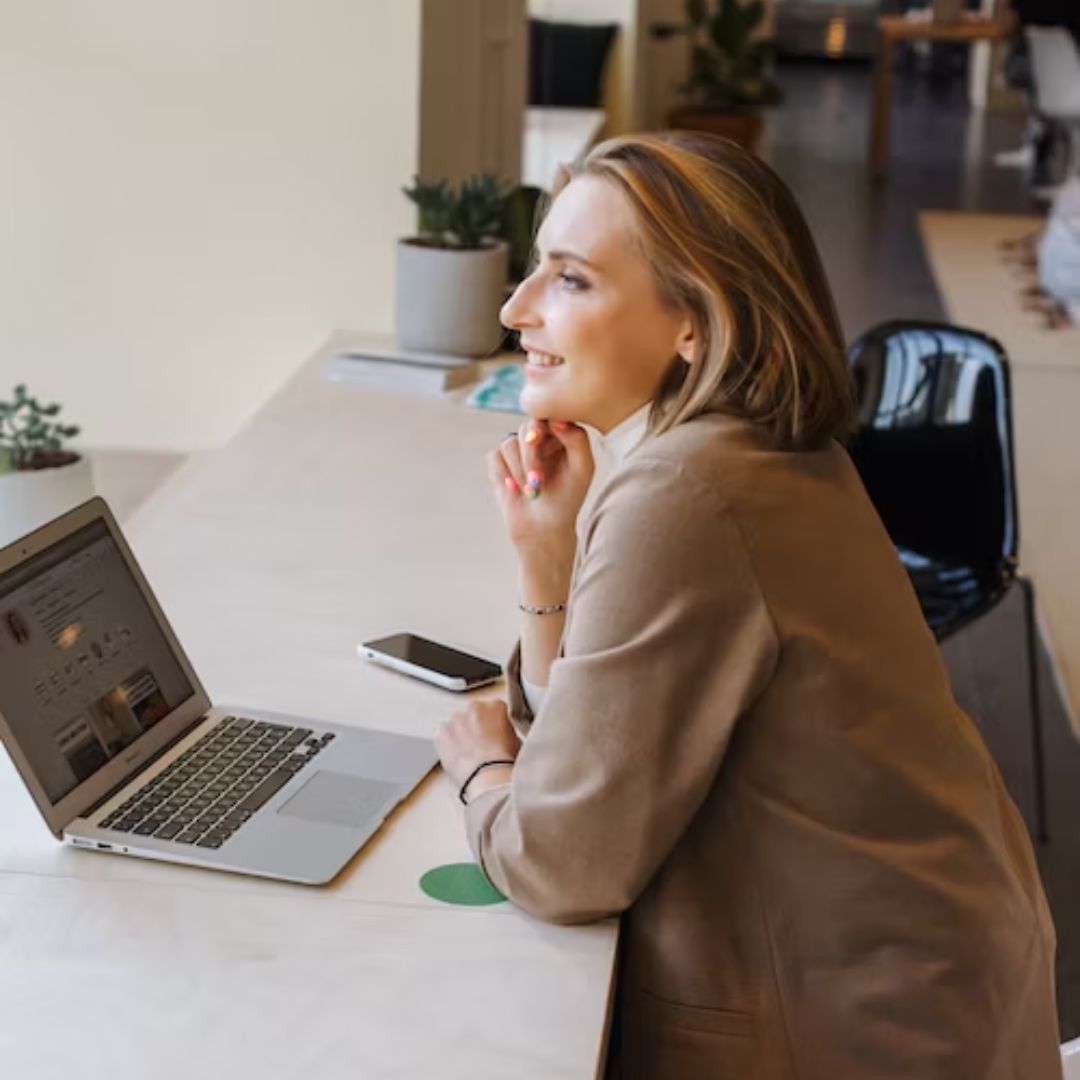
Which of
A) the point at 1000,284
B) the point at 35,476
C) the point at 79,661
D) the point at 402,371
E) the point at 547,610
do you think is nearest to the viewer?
the point at 79,661

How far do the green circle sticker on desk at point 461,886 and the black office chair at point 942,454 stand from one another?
174 centimetres

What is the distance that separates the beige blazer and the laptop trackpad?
19 centimetres

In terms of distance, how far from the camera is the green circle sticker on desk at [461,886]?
1470 mm

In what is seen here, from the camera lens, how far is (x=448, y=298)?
3.42m

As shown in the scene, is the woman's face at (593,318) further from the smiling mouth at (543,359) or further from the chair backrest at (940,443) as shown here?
the chair backrest at (940,443)

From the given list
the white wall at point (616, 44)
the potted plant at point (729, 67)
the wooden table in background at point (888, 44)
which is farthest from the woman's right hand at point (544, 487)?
the wooden table in background at point (888, 44)

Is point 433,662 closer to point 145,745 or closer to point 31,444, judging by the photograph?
point 145,745

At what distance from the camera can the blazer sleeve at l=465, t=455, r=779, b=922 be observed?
136 centimetres

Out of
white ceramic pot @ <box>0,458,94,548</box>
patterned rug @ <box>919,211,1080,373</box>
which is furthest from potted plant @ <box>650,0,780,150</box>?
white ceramic pot @ <box>0,458,94,548</box>

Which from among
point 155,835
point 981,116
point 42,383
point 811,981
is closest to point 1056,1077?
point 811,981

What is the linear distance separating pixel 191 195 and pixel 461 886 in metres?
2.46

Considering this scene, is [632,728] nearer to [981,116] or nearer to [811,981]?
[811,981]

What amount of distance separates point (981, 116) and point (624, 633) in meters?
13.4

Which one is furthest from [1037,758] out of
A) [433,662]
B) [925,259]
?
[925,259]
